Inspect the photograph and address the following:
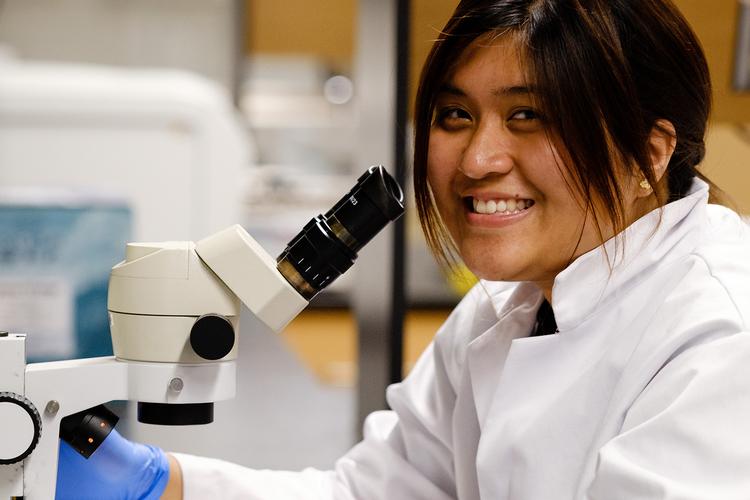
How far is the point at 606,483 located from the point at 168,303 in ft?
1.34

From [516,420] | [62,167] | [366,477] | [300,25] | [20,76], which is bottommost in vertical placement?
[366,477]

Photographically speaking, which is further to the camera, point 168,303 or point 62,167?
point 62,167

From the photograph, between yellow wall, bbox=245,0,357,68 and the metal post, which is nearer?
the metal post

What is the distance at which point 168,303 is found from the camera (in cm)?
78

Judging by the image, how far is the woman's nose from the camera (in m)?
0.85

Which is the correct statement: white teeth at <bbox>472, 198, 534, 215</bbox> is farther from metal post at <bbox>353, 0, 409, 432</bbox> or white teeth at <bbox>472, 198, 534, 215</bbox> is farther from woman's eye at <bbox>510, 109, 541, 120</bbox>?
metal post at <bbox>353, 0, 409, 432</bbox>

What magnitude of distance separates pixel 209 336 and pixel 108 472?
30cm

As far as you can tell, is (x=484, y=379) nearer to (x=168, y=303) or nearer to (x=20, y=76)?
Answer: (x=168, y=303)

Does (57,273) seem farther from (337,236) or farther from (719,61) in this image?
(719,61)

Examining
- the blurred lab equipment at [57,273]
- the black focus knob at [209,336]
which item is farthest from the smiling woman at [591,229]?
the blurred lab equipment at [57,273]

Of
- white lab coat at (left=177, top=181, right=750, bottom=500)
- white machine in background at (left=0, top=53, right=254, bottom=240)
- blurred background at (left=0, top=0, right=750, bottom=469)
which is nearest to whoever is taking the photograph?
white lab coat at (left=177, top=181, right=750, bottom=500)

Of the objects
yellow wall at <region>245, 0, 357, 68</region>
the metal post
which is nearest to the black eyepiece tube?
the metal post

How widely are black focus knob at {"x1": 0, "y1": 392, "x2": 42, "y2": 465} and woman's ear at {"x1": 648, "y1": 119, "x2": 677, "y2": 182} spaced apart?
24.6 inches

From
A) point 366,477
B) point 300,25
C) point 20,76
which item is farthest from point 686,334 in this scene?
point 300,25
